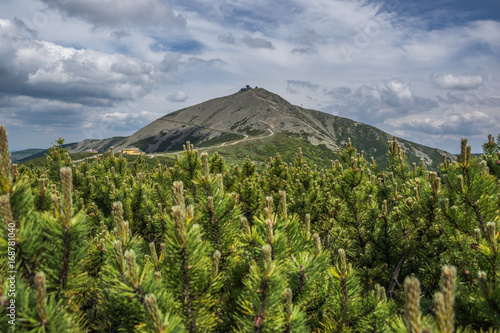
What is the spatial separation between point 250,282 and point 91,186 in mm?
9501

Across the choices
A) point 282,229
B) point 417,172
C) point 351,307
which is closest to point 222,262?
point 282,229

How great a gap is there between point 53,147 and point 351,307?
40.6ft

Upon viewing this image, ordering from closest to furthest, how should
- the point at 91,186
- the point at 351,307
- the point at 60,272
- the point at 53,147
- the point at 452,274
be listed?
the point at 452,274
the point at 60,272
the point at 351,307
the point at 91,186
the point at 53,147

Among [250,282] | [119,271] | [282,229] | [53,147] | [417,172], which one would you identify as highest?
[53,147]

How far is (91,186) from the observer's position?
10.1m

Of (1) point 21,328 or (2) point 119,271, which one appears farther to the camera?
(2) point 119,271

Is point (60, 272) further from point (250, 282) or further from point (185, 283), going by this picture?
point (250, 282)

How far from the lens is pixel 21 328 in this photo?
210 centimetres

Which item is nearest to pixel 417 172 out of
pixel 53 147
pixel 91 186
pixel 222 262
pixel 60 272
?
pixel 222 262

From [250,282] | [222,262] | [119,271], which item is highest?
[119,271]

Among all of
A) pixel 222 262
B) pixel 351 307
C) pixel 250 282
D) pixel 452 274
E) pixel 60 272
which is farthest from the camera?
pixel 222 262

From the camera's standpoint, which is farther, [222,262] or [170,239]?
[222,262]

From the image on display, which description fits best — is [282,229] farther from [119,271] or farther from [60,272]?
[60,272]

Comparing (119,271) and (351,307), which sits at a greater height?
(119,271)
